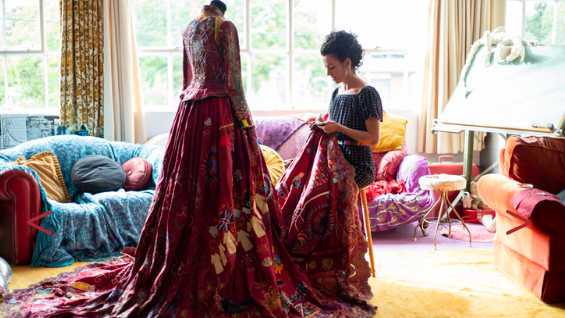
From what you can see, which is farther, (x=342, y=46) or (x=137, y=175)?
(x=137, y=175)

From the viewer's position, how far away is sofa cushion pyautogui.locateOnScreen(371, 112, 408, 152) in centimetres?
447

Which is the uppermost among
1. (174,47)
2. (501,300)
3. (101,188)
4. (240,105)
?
(174,47)

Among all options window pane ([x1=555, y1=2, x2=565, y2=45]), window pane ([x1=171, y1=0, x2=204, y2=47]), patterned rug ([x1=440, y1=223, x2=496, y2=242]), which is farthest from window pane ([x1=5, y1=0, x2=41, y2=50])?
window pane ([x1=555, y1=2, x2=565, y2=45])

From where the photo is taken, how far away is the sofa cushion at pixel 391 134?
447 centimetres

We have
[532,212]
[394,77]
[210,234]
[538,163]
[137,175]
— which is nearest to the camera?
[210,234]

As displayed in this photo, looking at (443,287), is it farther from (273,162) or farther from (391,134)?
(391,134)

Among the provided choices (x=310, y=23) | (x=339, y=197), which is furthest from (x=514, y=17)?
(x=339, y=197)

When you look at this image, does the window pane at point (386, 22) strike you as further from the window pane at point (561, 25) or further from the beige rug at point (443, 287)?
the beige rug at point (443, 287)

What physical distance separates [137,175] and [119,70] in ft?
4.22

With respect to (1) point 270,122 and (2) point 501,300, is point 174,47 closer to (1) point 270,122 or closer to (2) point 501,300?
(1) point 270,122

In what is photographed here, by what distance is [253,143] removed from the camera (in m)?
2.41

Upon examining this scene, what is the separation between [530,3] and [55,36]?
4.74 metres

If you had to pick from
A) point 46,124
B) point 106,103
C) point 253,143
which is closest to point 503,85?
point 253,143

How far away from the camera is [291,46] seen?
501 cm
